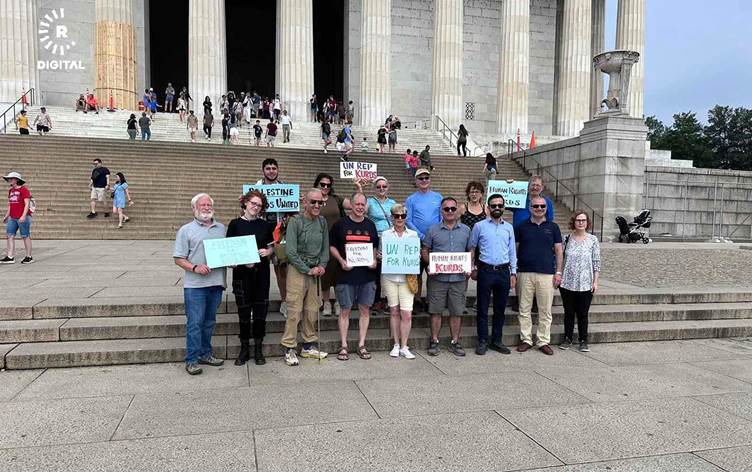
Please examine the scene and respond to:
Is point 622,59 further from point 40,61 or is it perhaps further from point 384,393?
point 40,61

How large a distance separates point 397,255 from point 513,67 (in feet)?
99.5

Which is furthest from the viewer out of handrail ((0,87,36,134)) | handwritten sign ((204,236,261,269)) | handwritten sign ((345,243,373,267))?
handrail ((0,87,36,134))

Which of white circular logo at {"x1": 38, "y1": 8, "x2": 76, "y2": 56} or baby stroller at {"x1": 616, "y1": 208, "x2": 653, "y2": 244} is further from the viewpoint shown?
white circular logo at {"x1": 38, "y1": 8, "x2": 76, "y2": 56}

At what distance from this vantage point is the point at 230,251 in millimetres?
5383

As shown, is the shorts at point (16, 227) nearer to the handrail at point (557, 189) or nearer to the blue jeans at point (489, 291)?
the blue jeans at point (489, 291)

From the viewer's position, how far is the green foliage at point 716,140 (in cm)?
6888

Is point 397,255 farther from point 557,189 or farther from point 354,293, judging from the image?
point 557,189

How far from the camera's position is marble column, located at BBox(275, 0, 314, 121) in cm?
3052

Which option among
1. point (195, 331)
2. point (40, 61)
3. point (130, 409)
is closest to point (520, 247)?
point (195, 331)

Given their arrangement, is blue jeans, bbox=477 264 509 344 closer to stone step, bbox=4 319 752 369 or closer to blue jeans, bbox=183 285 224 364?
stone step, bbox=4 319 752 369

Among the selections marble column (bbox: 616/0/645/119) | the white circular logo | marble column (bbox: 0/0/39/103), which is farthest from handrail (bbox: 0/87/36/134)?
marble column (bbox: 616/0/645/119)

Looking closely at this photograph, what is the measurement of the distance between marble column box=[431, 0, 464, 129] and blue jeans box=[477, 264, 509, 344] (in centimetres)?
2763

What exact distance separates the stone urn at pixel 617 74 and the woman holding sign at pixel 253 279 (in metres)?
17.0

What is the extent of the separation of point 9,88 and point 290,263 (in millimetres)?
29884
